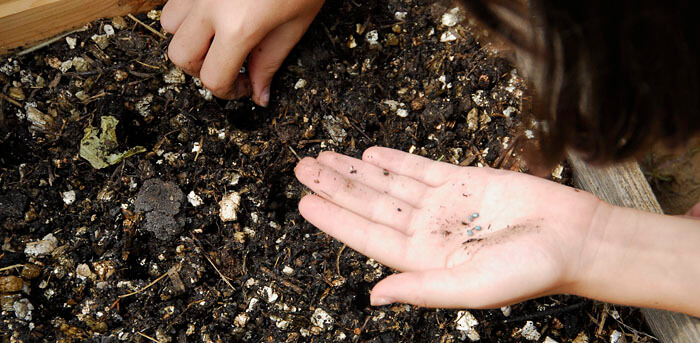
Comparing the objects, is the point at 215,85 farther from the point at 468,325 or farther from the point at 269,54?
the point at 468,325

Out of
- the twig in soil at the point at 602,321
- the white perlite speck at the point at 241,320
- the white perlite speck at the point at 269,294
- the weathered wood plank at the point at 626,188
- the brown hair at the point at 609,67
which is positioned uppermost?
the brown hair at the point at 609,67

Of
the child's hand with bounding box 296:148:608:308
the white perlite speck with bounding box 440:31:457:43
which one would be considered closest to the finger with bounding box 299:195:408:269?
the child's hand with bounding box 296:148:608:308

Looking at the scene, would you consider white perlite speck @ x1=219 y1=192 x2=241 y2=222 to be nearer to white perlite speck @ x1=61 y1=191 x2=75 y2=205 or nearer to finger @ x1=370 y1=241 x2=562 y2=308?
white perlite speck @ x1=61 y1=191 x2=75 y2=205

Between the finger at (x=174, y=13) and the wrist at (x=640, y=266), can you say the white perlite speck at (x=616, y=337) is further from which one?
the finger at (x=174, y=13)

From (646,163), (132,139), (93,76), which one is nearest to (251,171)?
(132,139)

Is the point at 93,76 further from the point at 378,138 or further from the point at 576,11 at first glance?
the point at 576,11

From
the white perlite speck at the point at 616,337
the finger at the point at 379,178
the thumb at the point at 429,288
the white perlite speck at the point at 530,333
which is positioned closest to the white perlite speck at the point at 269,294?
the finger at the point at 379,178

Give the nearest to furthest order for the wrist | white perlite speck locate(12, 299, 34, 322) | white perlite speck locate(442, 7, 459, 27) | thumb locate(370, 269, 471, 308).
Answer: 1. thumb locate(370, 269, 471, 308)
2. the wrist
3. white perlite speck locate(12, 299, 34, 322)
4. white perlite speck locate(442, 7, 459, 27)
